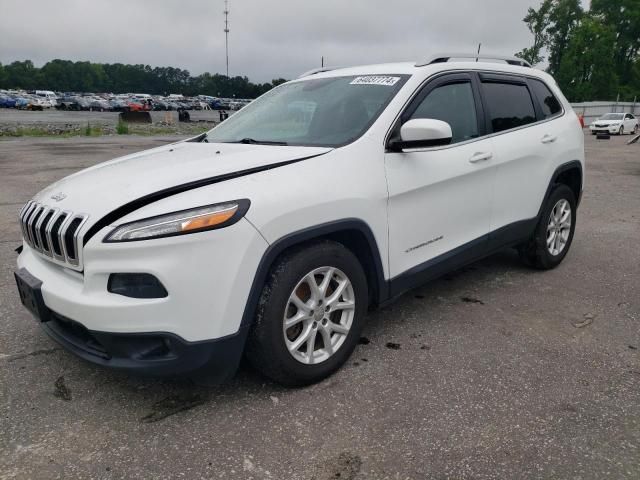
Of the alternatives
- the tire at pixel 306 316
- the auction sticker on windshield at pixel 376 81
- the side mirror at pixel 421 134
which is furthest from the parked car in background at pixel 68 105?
the tire at pixel 306 316

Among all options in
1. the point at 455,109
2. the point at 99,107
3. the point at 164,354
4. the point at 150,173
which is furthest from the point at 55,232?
the point at 99,107

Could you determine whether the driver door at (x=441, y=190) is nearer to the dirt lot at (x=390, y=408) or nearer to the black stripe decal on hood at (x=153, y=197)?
the dirt lot at (x=390, y=408)

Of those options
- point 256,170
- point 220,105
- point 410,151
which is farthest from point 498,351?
point 220,105

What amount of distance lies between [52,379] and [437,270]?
2387 mm

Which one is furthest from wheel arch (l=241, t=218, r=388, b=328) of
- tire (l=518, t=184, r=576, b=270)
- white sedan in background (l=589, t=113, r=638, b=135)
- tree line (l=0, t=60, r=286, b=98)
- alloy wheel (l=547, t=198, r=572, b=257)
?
tree line (l=0, t=60, r=286, b=98)

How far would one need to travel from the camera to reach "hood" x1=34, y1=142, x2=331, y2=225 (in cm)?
248

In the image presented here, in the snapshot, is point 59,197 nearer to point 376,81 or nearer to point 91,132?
point 376,81

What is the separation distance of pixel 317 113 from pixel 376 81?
0.44 meters

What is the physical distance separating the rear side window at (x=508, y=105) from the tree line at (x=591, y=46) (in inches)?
2849

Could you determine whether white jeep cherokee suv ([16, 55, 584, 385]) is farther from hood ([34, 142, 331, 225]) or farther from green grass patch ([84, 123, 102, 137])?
green grass patch ([84, 123, 102, 137])

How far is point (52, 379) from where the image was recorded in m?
2.94

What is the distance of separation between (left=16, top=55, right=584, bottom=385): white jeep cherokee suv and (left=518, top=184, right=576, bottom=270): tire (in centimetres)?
49

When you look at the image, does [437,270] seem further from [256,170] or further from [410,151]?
[256,170]

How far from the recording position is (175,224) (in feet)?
7.54
